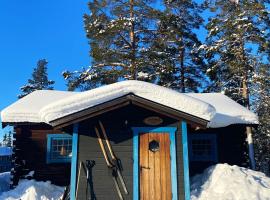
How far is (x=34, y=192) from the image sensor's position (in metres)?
10.9

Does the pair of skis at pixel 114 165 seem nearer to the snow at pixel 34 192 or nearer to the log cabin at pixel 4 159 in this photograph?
the snow at pixel 34 192

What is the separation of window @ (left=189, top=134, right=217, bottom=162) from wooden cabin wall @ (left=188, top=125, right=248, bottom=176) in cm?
19

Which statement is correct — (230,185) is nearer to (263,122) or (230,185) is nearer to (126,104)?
(126,104)

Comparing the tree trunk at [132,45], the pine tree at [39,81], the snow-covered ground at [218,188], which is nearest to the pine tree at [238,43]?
the tree trunk at [132,45]

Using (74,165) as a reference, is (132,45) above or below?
above

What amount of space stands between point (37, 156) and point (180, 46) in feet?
48.9

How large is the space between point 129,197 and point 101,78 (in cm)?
1461

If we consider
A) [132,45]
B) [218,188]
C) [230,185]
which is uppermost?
[132,45]

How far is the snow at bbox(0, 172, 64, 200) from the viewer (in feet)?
35.6

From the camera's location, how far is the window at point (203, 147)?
43.0 feet

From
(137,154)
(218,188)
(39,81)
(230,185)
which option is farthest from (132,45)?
Result: (39,81)

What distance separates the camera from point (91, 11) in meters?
23.9

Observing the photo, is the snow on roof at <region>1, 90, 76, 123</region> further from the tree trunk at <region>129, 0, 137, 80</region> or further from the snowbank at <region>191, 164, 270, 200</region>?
the tree trunk at <region>129, 0, 137, 80</region>

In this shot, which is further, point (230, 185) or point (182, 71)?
point (182, 71)
